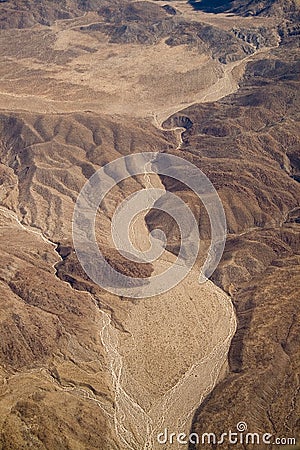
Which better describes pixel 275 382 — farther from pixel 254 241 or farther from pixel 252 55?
pixel 252 55

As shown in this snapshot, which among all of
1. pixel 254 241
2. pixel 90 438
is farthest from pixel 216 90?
pixel 90 438

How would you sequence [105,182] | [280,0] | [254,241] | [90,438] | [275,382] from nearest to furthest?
[90,438] < [275,382] < [254,241] < [105,182] < [280,0]

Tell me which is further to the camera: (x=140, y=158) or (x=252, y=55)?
(x=252, y=55)

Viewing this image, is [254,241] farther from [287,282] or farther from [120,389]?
[120,389]

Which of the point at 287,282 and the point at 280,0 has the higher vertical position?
A: the point at 280,0

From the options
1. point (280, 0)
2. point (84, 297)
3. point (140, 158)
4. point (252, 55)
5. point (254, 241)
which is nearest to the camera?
point (84, 297)

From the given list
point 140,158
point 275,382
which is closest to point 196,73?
point 140,158
